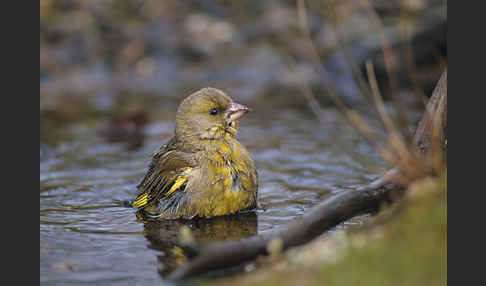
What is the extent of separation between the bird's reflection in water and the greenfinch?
0.07m

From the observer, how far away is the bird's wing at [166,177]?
17.5 ft

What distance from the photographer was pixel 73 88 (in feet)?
37.9

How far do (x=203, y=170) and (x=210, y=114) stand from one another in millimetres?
575

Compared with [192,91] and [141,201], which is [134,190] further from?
[192,91]

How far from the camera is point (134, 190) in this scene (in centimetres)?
638

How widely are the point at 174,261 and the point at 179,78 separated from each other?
8.24 m

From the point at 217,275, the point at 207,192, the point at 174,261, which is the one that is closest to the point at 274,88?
the point at 207,192

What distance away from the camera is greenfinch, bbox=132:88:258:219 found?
521cm

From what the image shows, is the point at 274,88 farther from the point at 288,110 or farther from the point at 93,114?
the point at 93,114

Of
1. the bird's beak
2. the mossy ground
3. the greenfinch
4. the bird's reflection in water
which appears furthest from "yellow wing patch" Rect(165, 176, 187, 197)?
the mossy ground

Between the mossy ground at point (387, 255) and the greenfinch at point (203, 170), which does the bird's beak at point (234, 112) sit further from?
the mossy ground at point (387, 255)

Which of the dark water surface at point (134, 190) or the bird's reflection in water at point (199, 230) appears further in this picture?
the bird's reflection in water at point (199, 230)

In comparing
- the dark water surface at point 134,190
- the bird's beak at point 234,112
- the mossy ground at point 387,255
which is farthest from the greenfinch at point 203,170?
the mossy ground at point 387,255

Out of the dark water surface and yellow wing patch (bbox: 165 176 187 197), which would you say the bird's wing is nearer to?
yellow wing patch (bbox: 165 176 187 197)
